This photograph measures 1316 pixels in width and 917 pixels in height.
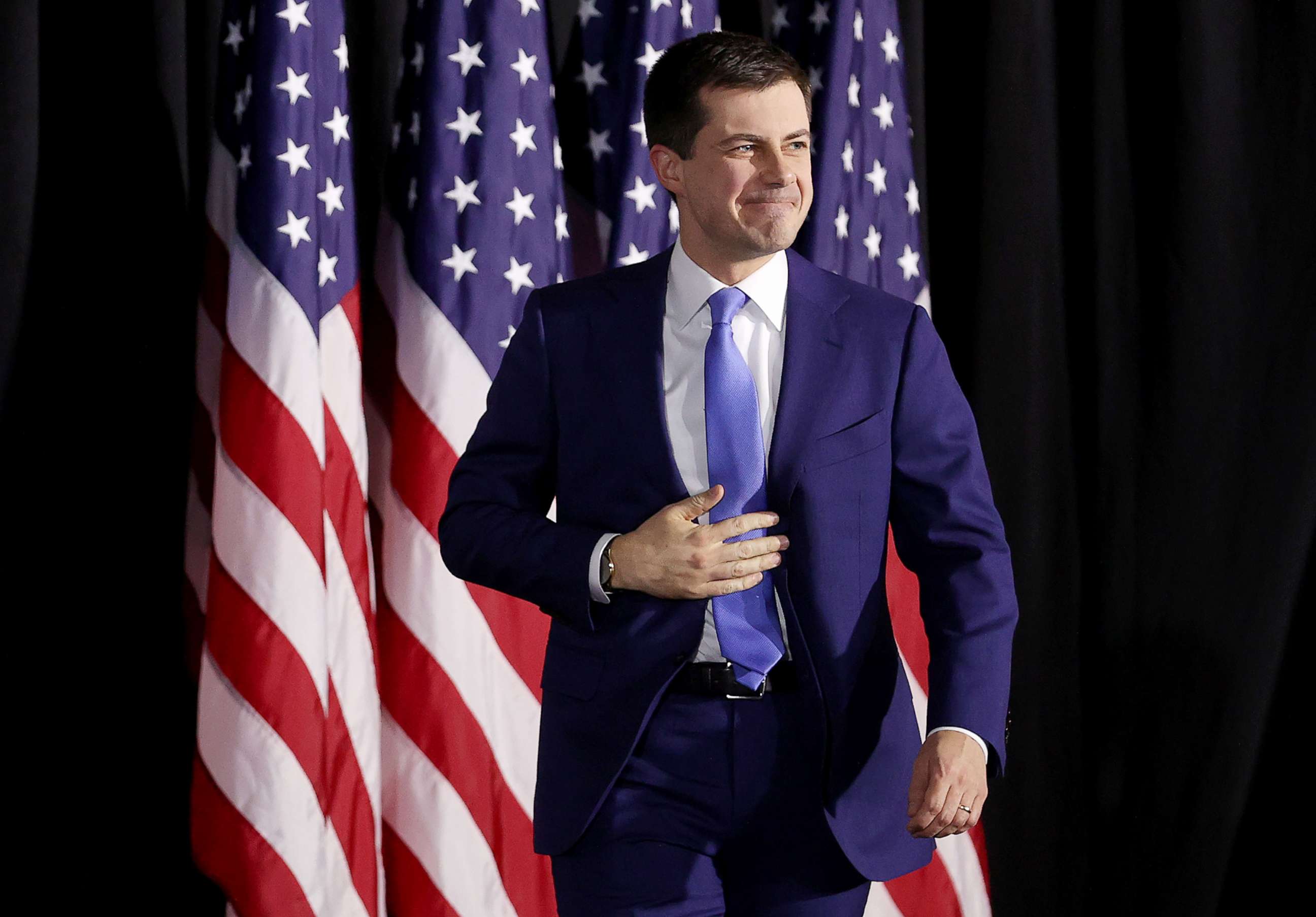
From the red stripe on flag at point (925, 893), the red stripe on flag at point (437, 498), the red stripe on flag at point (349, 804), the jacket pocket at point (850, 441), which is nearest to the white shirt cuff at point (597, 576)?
the jacket pocket at point (850, 441)

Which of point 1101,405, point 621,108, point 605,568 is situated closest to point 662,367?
point 605,568

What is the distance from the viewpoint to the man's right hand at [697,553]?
4.66ft

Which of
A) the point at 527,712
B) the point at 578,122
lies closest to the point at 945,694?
the point at 527,712

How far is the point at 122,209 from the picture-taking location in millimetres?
2707

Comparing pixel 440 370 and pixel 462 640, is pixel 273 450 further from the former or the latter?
pixel 462 640

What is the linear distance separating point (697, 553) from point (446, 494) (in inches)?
51.7

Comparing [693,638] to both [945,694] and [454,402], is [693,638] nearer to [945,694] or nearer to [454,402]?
[945,694]

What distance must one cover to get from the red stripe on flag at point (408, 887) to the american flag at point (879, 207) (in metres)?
0.89

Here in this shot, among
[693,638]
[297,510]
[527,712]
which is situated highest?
[693,638]

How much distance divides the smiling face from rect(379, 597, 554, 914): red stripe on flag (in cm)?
133

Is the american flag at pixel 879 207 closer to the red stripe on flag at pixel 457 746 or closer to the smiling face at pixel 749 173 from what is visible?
the red stripe on flag at pixel 457 746

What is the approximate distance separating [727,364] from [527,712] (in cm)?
135

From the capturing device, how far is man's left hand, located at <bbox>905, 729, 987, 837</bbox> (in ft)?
4.65

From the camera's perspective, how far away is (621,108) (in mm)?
2830
